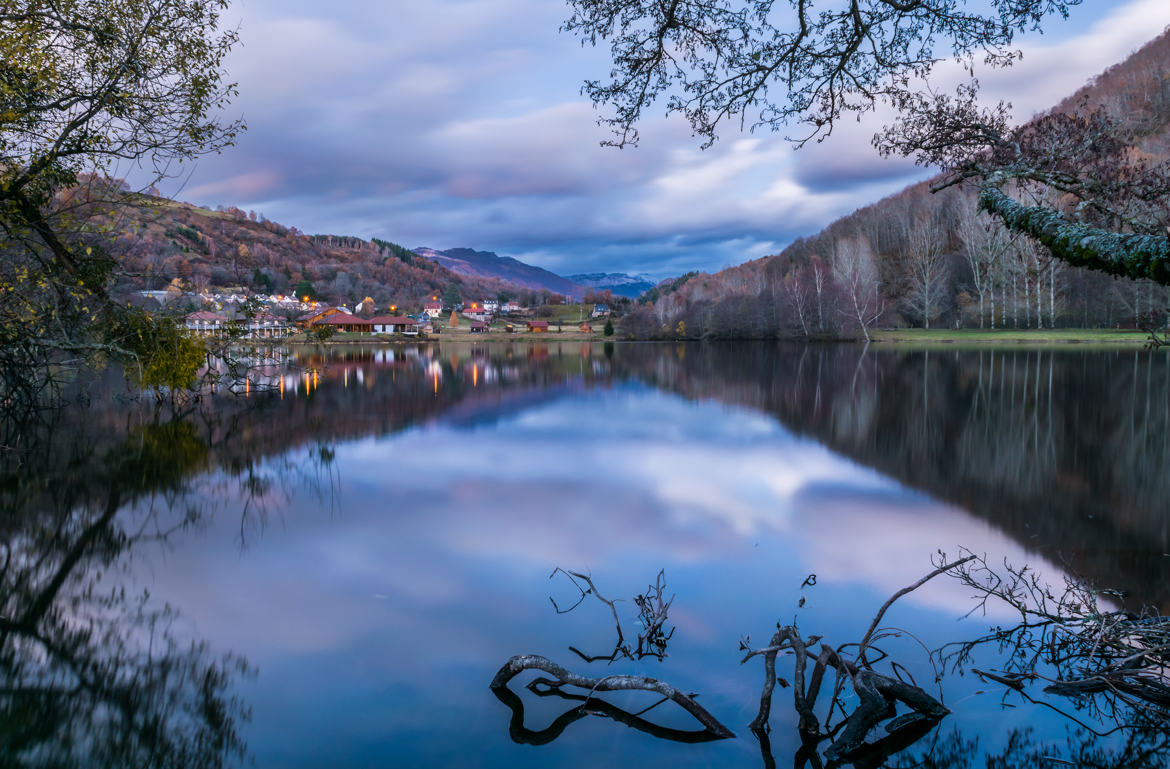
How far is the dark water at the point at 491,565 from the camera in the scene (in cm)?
480

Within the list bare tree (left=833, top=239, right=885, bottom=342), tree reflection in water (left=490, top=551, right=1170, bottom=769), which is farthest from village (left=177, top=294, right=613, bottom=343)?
tree reflection in water (left=490, top=551, right=1170, bottom=769)

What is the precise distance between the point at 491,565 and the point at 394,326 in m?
113

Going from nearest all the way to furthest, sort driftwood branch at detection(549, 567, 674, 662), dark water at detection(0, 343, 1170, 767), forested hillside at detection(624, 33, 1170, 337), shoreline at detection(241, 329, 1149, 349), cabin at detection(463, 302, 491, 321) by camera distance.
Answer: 1. dark water at detection(0, 343, 1170, 767)
2. driftwood branch at detection(549, 567, 674, 662)
3. shoreline at detection(241, 329, 1149, 349)
4. forested hillside at detection(624, 33, 1170, 337)
5. cabin at detection(463, 302, 491, 321)

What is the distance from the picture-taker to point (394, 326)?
116m

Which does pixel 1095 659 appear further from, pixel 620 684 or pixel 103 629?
pixel 103 629

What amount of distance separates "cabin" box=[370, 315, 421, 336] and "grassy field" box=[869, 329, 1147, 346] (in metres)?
73.7

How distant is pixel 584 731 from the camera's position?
4.77 m

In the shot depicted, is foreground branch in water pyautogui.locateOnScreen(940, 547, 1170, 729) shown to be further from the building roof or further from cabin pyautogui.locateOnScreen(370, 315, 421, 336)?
cabin pyautogui.locateOnScreen(370, 315, 421, 336)

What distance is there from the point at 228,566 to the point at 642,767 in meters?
6.52

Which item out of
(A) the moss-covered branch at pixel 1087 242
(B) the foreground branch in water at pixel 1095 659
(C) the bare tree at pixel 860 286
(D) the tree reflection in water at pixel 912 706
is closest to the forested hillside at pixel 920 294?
(C) the bare tree at pixel 860 286

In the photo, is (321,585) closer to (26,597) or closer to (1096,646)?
(26,597)

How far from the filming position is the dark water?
4.80 meters

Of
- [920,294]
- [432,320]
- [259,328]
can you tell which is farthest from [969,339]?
[432,320]

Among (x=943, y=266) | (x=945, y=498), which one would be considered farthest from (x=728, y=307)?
(x=945, y=498)
